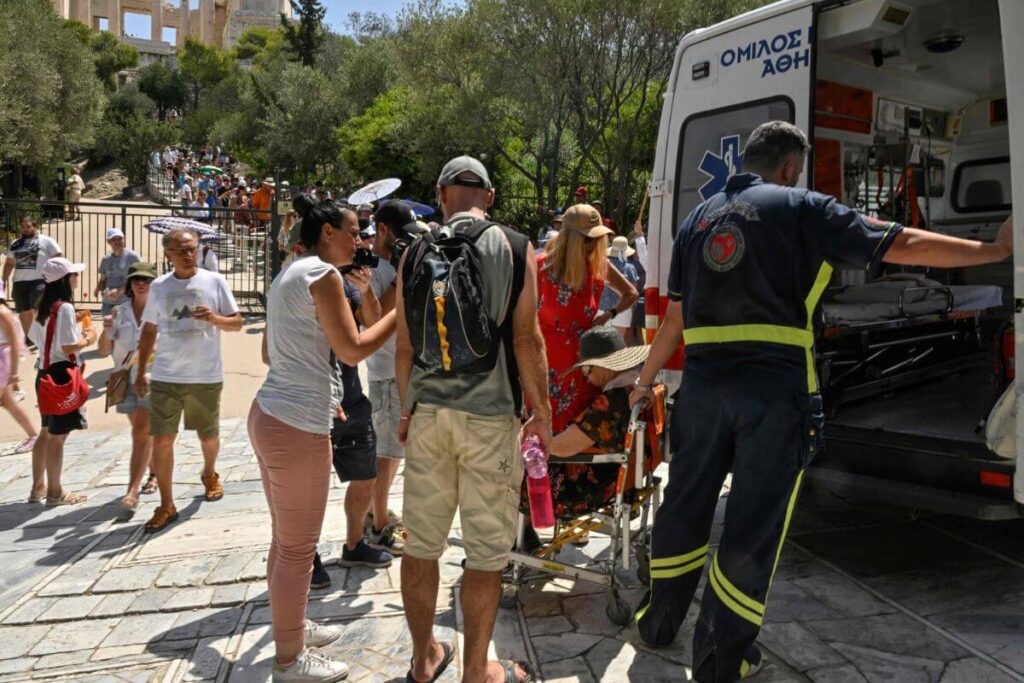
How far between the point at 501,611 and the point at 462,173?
204cm

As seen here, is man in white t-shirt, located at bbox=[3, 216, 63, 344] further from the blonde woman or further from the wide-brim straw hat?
the wide-brim straw hat

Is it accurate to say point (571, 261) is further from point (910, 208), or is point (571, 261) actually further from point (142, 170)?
point (142, 170)

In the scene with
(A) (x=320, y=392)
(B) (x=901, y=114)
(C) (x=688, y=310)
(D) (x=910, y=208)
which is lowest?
(A) (x=320, y=392)

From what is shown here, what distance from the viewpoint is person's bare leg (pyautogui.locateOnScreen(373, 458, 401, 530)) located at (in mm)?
4559

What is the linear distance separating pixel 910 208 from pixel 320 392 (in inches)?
228

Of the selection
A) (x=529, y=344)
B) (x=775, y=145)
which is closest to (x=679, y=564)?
(x=529, y=344)

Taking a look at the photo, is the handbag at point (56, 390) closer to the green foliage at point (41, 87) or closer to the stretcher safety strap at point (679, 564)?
the stretcher safety strap at point (679, 564)

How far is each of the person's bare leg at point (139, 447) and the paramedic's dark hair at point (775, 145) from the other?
13.7 ft

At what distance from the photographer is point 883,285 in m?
5.71

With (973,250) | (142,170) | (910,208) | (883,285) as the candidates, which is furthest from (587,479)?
(142,170)

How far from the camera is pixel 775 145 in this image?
3.18 meters

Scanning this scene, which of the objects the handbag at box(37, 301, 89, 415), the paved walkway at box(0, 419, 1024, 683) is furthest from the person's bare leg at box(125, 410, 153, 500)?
the handbag at box(37, 301, 89, 415)

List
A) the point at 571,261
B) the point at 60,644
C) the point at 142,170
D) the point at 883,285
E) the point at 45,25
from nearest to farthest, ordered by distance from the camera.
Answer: the point at 60,644, the point at 571,261, the point at 883,285, the point at 45,25, the point at 142,170

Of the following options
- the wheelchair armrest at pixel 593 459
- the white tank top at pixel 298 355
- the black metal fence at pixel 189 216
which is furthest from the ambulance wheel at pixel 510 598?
the black metal fence at pixel 189 216
